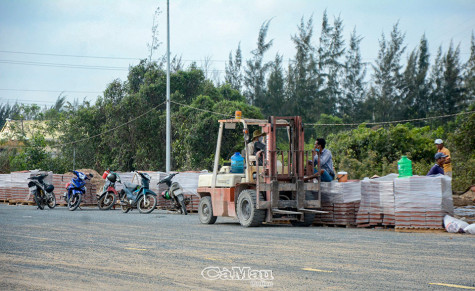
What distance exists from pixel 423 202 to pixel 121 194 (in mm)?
13662

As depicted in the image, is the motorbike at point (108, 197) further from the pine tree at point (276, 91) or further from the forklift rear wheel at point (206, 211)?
the pine tree at point (276, 91)

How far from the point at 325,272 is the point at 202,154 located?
3307 centimetres

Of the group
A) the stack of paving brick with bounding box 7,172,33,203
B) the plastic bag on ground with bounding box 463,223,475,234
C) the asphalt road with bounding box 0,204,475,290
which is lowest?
the asphalt road with bounding box 0,204,475,290

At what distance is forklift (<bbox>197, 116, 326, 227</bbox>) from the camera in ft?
46.8

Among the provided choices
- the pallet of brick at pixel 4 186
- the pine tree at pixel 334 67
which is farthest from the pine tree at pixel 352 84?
the pallet of brick at pixel 4 186

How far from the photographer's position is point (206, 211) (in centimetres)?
1642

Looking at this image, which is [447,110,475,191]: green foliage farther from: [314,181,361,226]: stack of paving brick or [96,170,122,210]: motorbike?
[96,170,122,210]: motorbike

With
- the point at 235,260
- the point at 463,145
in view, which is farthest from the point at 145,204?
the point at 463,145

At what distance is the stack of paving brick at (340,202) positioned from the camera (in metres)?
14.5

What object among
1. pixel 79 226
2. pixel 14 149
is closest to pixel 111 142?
pixel 14 149

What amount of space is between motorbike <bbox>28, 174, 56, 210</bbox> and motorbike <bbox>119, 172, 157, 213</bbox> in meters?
3.89

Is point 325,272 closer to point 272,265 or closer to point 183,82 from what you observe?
point 272,265

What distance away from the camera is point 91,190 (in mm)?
28812

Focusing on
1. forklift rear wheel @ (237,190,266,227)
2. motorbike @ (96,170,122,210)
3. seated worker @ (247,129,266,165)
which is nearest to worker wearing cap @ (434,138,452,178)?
seated worker @ (247,129,266,165)
